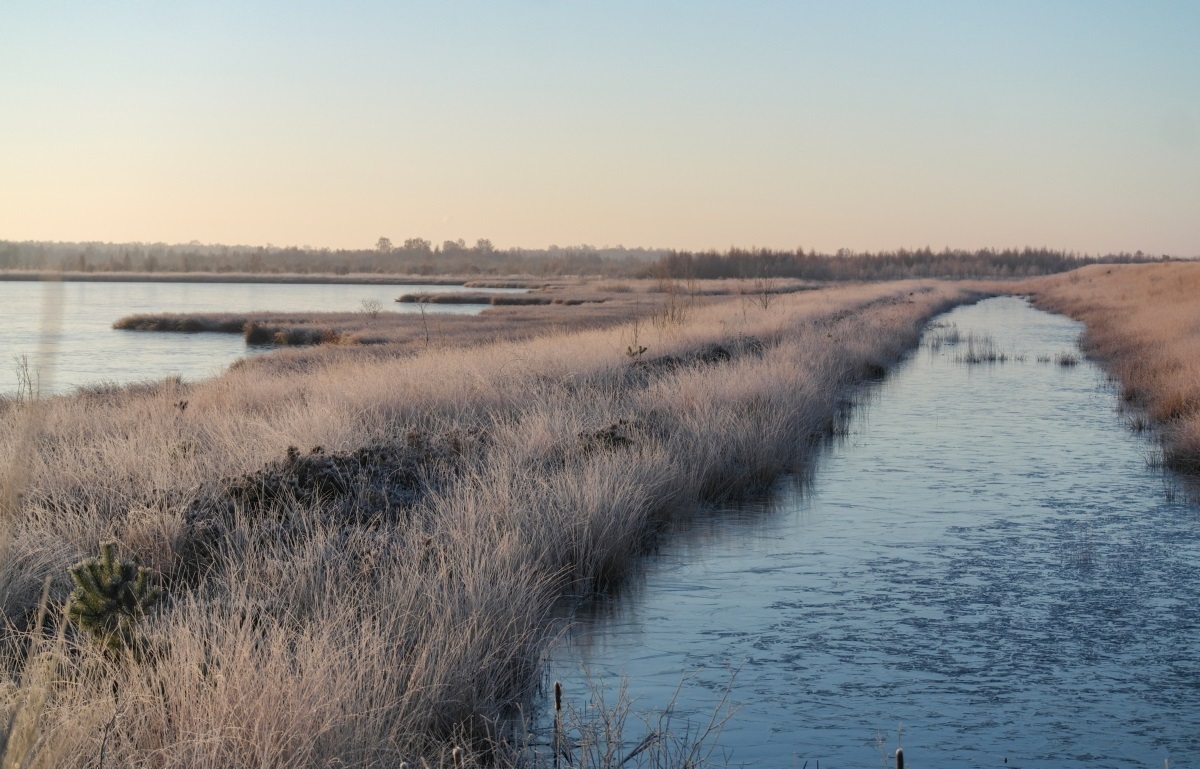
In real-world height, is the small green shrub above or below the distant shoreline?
below

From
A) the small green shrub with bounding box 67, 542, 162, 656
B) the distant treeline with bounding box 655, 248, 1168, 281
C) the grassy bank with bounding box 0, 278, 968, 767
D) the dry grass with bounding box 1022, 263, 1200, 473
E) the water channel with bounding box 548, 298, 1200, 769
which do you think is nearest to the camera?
the grassy bank with bounding box 0, 278, 968, 767

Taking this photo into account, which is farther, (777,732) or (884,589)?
(884,589)

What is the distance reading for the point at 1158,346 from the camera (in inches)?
997

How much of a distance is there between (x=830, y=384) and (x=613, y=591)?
12.3m

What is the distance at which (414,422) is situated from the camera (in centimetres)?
1326

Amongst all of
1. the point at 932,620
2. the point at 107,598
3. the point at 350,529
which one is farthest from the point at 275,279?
the point at 107,598

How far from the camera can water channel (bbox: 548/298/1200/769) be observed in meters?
6.00

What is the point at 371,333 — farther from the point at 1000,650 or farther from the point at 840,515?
the point at 1000,650

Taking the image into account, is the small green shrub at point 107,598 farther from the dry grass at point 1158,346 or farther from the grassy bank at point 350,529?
the dry grass at point 1158,346

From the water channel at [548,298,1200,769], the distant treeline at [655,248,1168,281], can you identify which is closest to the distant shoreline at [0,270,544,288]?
the distant treeline at [655,248,1168,281]

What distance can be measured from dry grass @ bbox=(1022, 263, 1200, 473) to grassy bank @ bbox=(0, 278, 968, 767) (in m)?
5.03

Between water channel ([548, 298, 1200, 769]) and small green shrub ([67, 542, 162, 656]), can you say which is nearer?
small green shrub ([67, 542, 162, 656])

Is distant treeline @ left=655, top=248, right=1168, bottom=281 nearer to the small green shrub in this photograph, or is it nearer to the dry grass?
the dry grass

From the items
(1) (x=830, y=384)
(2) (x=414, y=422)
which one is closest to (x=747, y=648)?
(2) (x=414, y=422)
